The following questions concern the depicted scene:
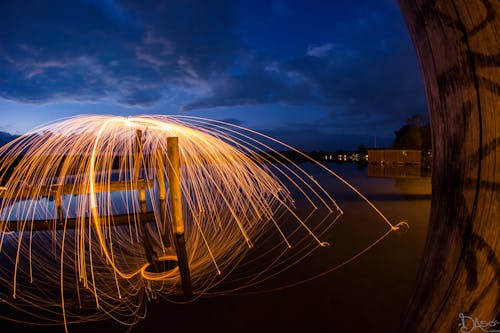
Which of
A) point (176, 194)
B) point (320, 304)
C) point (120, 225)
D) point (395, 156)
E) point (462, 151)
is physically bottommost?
point (320, 304)

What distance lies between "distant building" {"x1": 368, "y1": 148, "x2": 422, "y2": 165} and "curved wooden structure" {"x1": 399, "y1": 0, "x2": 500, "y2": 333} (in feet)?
113

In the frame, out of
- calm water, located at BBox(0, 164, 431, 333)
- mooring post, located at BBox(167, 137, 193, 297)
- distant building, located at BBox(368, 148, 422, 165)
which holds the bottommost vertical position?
calm water, located at BBox(0, 164, 431, 333)

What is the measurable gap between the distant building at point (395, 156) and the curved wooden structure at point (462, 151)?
34.6 m

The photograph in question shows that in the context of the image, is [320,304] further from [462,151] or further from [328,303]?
[462,151]

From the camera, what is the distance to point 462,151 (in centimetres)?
104

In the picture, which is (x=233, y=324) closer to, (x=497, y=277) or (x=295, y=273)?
(x=295, y=273)

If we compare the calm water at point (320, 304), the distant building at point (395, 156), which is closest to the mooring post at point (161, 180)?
the calm water at point (320, 304)

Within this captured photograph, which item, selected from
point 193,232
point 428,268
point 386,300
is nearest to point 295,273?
point 386,300

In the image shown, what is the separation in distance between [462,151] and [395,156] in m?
35.8

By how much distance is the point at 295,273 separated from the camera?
5246mm

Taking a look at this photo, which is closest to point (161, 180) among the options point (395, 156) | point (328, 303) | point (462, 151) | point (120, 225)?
point (120, 225)

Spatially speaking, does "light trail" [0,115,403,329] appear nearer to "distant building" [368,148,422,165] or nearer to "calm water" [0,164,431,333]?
"calm water" [0,164,431,333]

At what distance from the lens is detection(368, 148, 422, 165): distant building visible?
3042 cm

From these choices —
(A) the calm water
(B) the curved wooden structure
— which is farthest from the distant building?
(B) the curved wooden structure
